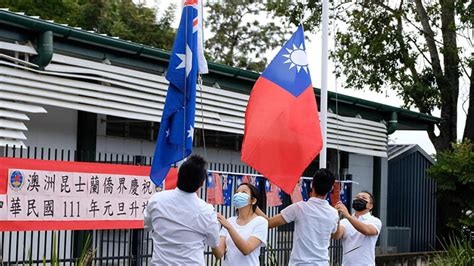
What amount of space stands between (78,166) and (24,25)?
91.2 inches

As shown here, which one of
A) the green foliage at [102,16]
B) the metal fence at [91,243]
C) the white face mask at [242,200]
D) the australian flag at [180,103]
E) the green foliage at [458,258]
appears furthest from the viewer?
the green foliage at [102,16]

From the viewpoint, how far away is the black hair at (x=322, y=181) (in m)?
8.42

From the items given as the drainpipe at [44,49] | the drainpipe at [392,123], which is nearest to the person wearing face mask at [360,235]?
the drainpipe at [44,49]

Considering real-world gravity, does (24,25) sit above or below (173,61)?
above

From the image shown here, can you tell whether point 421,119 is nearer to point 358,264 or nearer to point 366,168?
point 366,168

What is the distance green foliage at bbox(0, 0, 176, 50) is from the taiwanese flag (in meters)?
20.9

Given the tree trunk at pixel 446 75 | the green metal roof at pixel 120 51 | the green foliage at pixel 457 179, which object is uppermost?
the tree trunk at pixel 446 75

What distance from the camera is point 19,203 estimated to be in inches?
408

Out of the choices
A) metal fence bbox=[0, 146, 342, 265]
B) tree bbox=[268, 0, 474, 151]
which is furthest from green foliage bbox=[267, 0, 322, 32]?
metal fence bbox=[0, 146, 342, 265]

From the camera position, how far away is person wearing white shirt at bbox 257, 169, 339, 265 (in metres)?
8.48

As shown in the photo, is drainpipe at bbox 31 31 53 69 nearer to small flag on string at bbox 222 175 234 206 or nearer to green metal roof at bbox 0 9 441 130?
green metal roof at bbox 0 9 441 130

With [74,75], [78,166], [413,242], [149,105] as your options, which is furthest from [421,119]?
[78,166]

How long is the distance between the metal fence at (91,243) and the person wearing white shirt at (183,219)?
128 inches

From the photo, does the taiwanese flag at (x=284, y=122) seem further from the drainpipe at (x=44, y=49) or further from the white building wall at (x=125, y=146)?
the white building wall at (x=125, y=146)
